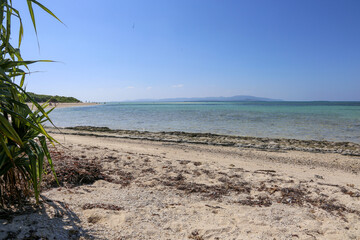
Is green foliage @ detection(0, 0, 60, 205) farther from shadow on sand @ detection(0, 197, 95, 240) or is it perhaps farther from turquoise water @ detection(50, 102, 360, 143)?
turquoise water @ detection(50, 102, 360, 143)

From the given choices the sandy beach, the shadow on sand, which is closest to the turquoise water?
the sandy beach

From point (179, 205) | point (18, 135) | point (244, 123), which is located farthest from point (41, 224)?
point (244, 123)

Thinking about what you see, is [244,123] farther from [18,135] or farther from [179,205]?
[18,135]

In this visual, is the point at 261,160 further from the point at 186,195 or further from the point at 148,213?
the point at 148,213

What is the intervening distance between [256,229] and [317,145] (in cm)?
1058

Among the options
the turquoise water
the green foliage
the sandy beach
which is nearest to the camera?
the green foliage

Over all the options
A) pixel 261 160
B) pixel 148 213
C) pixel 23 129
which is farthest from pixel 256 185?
pixel 23 129

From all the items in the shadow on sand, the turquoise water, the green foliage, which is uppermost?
the green foliage

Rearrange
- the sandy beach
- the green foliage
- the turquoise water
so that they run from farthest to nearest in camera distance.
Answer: the turquoise water < the sandy beach < the green foliage

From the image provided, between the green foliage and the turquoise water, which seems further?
the turquoise water

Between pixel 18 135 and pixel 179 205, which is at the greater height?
pixel 18 135

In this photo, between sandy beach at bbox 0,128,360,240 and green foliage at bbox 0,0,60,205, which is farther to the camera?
sandy beach at bbox 0,128,360,240

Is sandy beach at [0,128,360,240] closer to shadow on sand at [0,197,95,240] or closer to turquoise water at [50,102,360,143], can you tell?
shadow on sand at [0,197,95,240]

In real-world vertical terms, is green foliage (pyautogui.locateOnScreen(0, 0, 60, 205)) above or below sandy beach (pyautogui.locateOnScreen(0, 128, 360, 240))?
above
